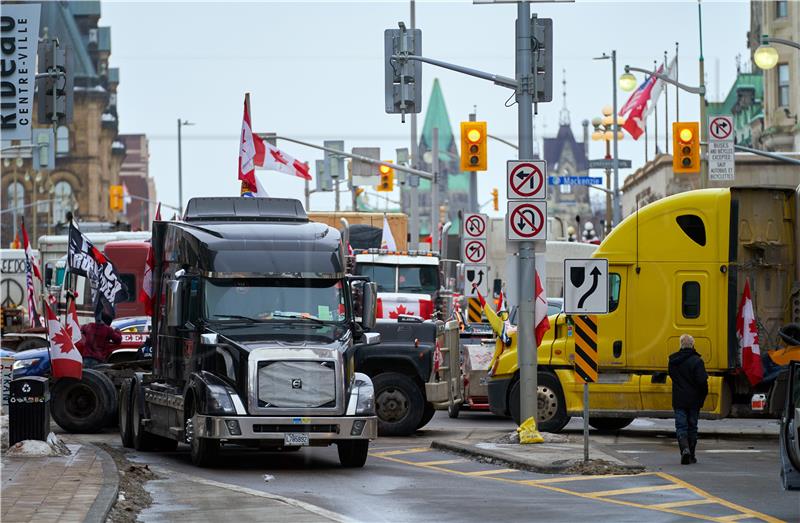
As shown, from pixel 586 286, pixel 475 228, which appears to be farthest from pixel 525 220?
pixel 475 228

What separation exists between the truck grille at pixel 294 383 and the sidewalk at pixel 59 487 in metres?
1.95

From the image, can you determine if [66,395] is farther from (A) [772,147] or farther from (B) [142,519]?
(A) [772,147]

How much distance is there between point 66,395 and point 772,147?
57566mm

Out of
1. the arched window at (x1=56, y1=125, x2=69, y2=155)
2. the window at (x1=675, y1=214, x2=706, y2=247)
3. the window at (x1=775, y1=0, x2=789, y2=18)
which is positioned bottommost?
the window at (x1=675, y1=214, x2=706, y2=247)

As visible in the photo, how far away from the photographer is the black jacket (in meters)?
20.6

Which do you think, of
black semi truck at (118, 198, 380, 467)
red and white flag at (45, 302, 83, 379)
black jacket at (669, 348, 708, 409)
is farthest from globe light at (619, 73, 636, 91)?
red and white flag at (45, 302, 83, 379)

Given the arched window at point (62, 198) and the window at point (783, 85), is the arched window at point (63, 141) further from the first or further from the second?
the window at point (783, 85)

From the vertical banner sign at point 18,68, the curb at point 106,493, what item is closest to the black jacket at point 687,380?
the curb at point 106,493

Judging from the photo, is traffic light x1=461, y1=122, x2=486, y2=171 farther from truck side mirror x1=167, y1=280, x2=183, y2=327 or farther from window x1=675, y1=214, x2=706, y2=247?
truck side mirror x1=167, y1=280, x2=183, y2=327

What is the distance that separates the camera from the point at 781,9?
7538 cm

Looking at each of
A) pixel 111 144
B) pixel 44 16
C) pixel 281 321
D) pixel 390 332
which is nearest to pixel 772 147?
pixel 390 332

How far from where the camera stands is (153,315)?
22359mm

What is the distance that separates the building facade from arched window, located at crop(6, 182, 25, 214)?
78112mm

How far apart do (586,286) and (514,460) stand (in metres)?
2.29
